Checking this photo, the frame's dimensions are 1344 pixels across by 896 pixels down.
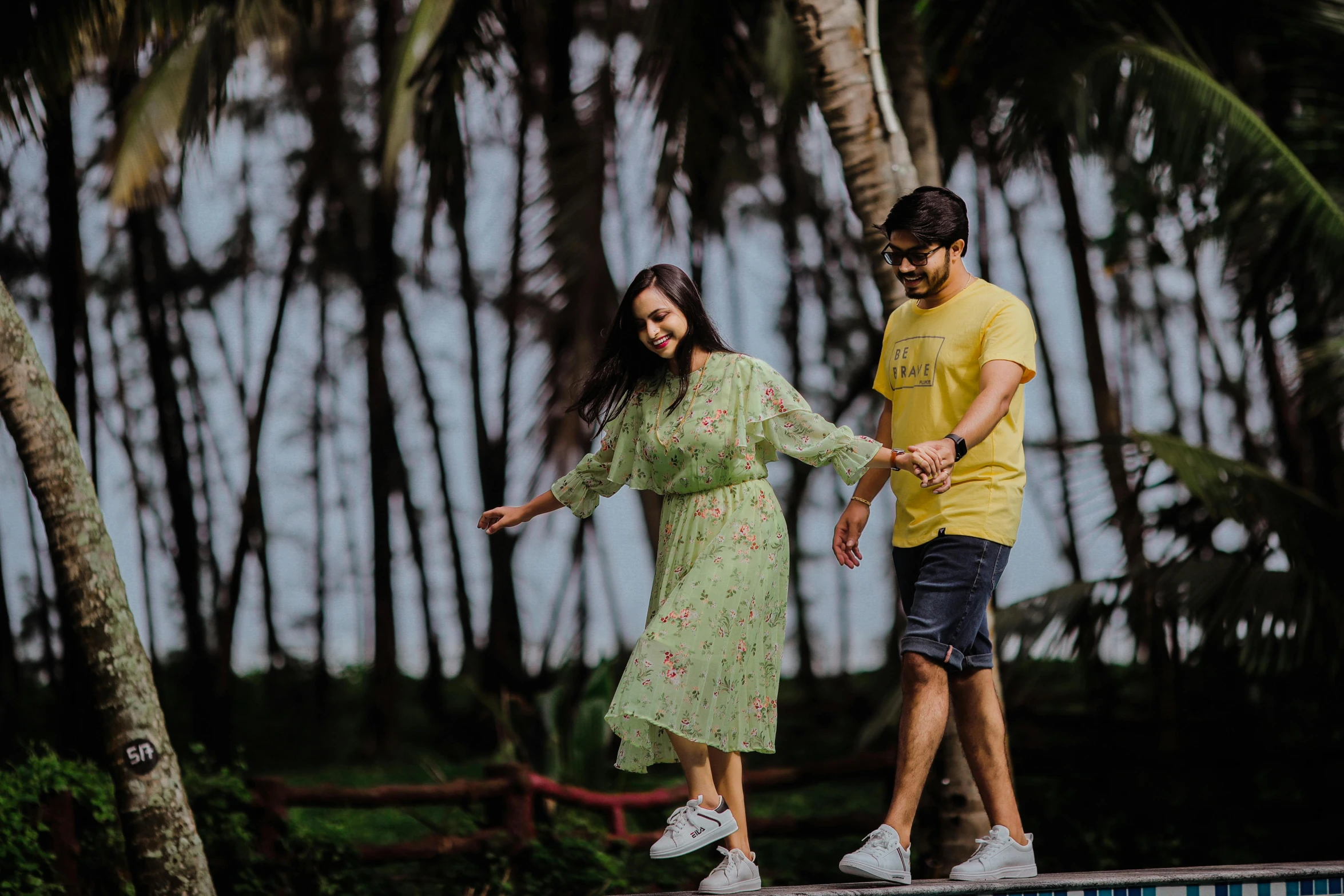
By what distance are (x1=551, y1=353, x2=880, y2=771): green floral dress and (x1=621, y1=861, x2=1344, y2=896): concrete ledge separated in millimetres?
455

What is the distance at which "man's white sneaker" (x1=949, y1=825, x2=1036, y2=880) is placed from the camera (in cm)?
336

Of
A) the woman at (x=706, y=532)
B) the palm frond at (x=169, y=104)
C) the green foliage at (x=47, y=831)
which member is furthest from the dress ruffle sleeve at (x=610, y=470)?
the palm frond at (x=169, y=104)

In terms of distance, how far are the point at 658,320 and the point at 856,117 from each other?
2.30 metres

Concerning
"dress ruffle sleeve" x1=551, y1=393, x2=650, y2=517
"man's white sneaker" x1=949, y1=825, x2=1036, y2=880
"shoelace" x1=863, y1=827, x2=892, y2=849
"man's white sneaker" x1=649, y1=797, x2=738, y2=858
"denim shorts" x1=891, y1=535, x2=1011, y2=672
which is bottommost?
"man's white sneaker" x1=949, y1=825, x2=1036, y2=880

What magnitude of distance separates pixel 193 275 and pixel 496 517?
42.0 feet

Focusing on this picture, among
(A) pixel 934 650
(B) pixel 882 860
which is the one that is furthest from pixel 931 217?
(B) pixel 882 860

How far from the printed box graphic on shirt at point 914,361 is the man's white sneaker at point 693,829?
4.10ft

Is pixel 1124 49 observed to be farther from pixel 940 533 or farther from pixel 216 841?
pixel 216 841

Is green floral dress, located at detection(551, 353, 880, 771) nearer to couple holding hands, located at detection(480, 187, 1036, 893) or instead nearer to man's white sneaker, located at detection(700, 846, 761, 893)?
couple holding hands, located at detection(480, 187, 1036, 893)

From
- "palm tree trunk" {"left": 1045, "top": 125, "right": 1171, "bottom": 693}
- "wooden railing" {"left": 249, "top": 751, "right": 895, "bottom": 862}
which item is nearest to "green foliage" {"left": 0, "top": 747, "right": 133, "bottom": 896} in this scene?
"wooden railing" {"left": 249, "top": 751, "right": 895, "bottom": 862}

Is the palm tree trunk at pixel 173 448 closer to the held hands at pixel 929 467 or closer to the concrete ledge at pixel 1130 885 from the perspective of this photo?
the held hands at pixel 929 467

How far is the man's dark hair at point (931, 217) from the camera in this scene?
134 inches

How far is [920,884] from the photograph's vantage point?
3.26 meters

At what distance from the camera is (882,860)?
3.22 meters
